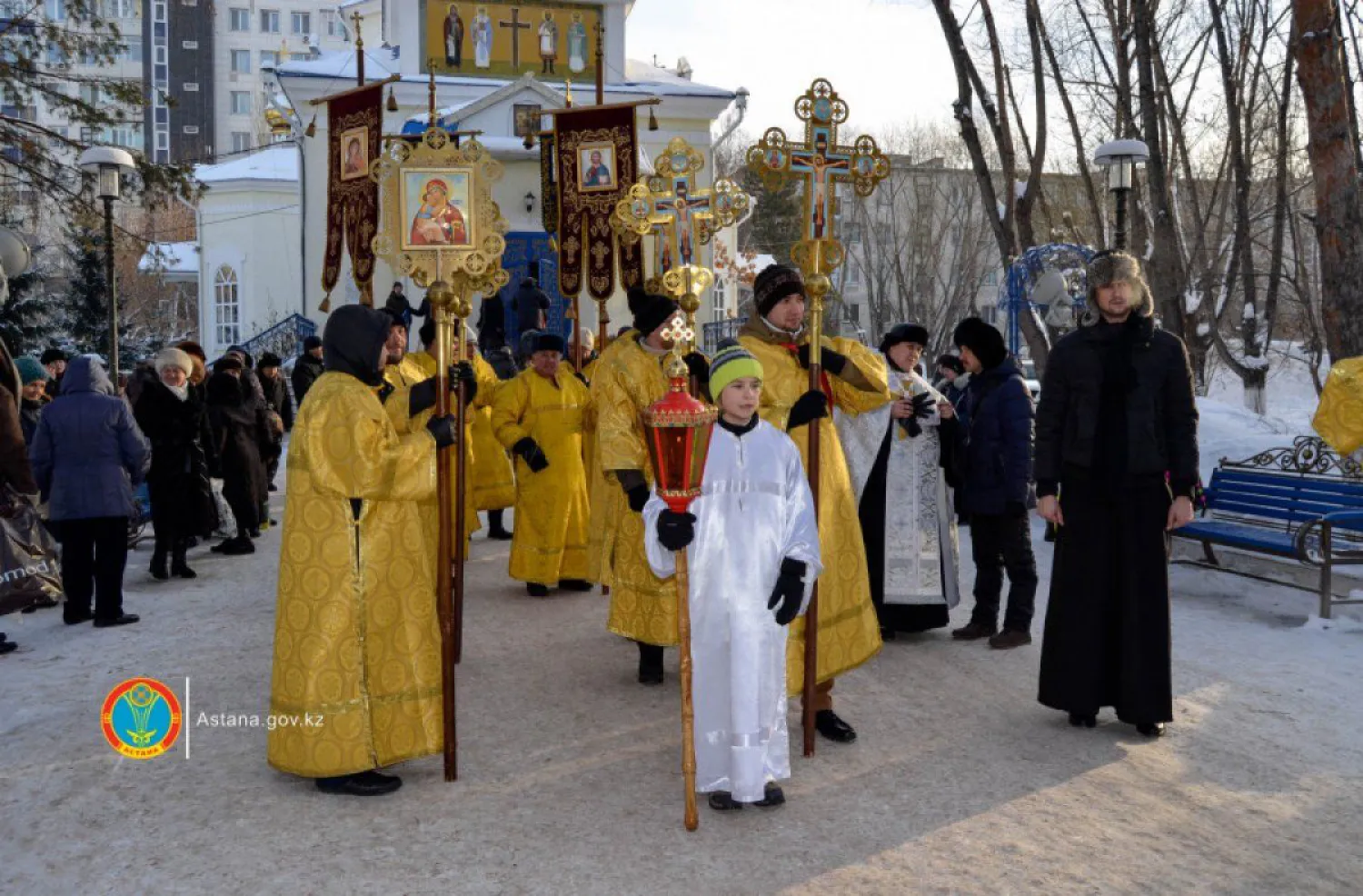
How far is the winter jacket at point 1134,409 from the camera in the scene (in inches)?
207

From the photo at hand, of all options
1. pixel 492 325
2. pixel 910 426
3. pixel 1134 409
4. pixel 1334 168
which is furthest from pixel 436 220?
pixel 492 325

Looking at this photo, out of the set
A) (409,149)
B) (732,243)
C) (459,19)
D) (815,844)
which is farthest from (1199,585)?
(732,243)

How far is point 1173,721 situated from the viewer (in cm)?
550

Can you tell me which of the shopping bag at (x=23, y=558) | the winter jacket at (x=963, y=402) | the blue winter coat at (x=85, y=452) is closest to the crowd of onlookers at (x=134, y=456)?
the blue winter coat at (x=85, y=452)

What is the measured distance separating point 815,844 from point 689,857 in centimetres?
44

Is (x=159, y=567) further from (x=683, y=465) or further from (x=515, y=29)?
(x=515, y=29)

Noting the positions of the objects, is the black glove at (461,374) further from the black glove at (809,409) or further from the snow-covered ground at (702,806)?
the snow-covered ground at (702,806)

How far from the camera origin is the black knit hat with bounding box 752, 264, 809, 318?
531 cm

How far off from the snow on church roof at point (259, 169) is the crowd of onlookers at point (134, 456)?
2202 centimetres

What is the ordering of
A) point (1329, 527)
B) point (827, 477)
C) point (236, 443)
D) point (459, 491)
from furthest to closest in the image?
point (236, 443) → point (1329, 527) → point (459, 491) → point (827, 477)

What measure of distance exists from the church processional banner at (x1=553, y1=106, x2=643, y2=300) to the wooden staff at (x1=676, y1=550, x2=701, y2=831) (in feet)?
20.5

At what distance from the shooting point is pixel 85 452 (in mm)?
7535

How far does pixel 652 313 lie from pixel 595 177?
4445mm

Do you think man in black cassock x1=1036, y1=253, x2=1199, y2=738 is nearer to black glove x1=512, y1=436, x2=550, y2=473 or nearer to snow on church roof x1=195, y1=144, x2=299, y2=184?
black glove x1=512, y1=436, x2=550, y2=473
